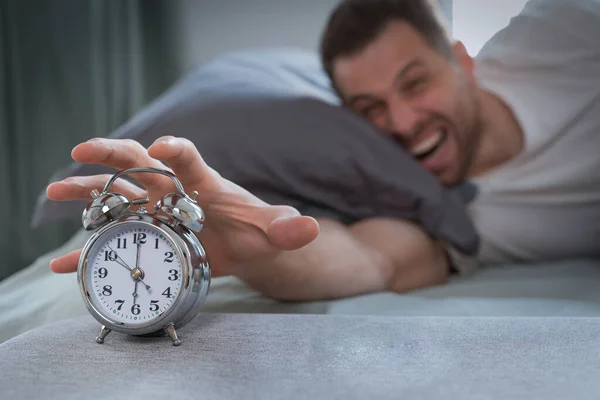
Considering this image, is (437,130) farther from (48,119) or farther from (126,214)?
(48,119)

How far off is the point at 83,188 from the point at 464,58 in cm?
63

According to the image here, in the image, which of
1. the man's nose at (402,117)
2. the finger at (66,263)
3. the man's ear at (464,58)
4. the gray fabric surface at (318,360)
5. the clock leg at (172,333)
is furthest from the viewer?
the man's nose at (402,117)

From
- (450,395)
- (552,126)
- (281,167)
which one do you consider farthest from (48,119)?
(450,395)

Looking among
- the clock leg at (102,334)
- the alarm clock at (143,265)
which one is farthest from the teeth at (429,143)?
the clock leg at (102,334)

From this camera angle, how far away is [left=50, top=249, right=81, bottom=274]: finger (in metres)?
0.76

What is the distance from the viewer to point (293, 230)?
0.68 meters

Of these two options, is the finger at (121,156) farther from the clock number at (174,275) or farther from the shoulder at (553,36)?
the shoulder at (553,36)

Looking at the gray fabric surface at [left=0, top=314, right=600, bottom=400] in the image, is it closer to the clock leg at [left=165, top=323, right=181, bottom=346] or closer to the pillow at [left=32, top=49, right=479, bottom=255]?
the clock leg at [left=165, top=323, right=181, bottom=346]

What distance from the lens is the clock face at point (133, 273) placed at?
2.11 feet

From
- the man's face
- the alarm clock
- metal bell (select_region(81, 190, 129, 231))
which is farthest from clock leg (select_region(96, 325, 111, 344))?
the man's face

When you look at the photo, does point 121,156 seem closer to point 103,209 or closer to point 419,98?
point 103,209

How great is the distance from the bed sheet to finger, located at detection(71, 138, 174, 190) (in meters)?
0.18

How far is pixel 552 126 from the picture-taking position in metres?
1.07

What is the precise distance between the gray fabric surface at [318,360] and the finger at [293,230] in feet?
0.32
